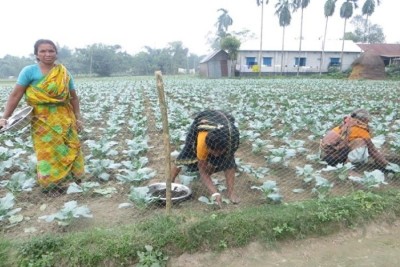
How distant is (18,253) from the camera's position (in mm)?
2812

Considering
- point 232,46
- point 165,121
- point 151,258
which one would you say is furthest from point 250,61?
point 151,258

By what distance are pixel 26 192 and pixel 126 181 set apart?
3.65ft

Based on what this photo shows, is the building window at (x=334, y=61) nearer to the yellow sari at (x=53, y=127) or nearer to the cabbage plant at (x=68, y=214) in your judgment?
the yellow sari at (x=53, y=127)

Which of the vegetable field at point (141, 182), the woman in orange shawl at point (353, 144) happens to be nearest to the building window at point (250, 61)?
the vegetable field at point (141, 182)

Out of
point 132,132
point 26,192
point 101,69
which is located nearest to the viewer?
point 26,192

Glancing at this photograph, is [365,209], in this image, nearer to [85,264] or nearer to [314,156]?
[314,156]

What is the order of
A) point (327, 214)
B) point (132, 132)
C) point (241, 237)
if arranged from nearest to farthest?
1. point (241, 237)
2. point (327, 214)
3. point (132, 132)

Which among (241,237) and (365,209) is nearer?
(241,237)

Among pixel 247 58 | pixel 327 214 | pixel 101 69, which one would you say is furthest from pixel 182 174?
pixel 101 69

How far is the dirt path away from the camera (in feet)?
9.76

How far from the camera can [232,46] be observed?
3459 cm

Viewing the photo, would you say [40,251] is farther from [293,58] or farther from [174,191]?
[293,58]

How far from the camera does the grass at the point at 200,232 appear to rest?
2.83 m

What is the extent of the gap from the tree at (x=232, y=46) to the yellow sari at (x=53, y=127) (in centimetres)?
3174
